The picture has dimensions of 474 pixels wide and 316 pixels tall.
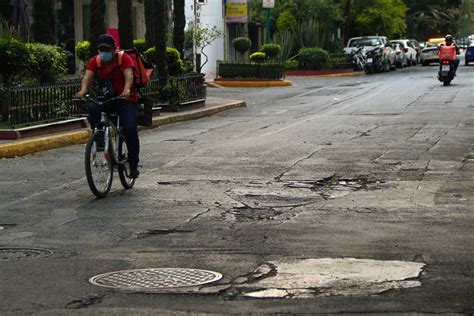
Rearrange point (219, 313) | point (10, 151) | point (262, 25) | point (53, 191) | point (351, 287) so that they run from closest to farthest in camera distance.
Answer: point (219, 313)
point (351, 287)
point (53, 191)
point (10, 151)
point (262, 25)

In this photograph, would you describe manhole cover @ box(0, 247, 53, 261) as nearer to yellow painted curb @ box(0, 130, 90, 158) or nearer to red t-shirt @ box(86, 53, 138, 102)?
red t-shirt @ box(86, 53, 138, 102)

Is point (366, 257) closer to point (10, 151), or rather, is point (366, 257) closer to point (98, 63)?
point (98, 63)

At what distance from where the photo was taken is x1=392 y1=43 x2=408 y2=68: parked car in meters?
53.9

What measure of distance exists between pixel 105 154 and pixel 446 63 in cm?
2440

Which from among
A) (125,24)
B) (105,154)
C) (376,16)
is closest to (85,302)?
(105,154)

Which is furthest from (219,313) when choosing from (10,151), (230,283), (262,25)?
(262,25)

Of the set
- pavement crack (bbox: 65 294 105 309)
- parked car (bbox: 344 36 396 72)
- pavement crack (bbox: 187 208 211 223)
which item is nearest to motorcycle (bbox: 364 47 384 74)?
parked car (bbox: 344 36 396 72)

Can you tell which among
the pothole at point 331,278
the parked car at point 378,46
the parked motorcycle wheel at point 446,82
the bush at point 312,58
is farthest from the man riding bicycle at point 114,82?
the parked car at point 378,46

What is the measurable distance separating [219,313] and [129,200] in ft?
15.9

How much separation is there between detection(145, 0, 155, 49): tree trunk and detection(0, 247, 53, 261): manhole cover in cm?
1796

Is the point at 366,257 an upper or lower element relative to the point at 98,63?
lower

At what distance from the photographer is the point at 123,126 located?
11.3 metres

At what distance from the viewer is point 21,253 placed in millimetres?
7855

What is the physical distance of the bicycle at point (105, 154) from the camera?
1063 cm
